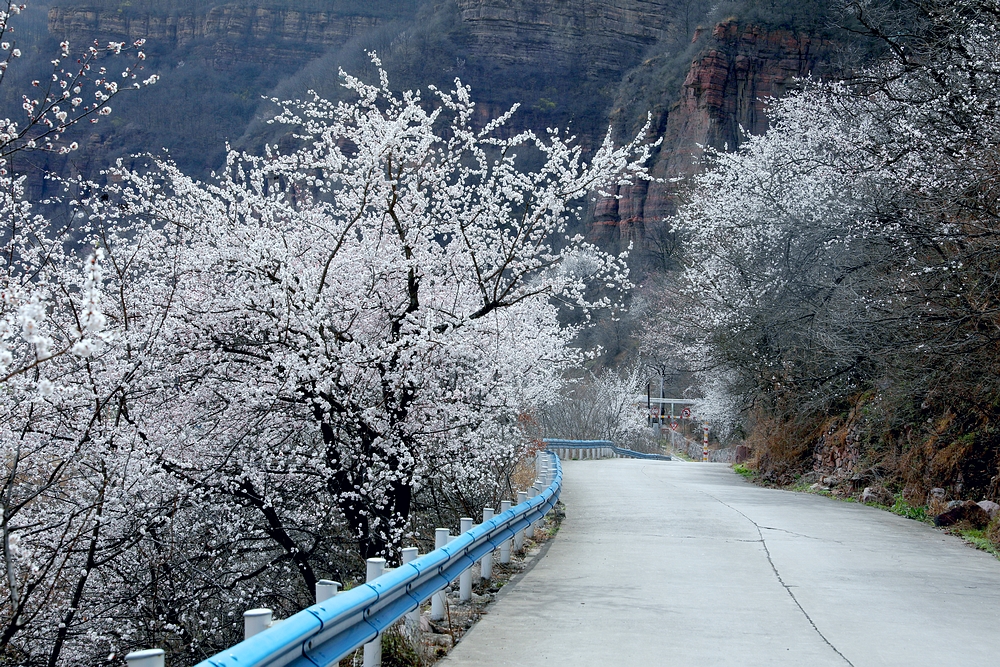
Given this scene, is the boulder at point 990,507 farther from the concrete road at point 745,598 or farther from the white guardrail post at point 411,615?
the white guardrail post at point 411,615

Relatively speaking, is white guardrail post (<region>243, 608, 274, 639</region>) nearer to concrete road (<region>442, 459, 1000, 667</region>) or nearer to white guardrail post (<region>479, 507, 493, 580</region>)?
concrete road (<region>442, 459, 1000, 667</region>)

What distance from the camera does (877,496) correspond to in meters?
18.0

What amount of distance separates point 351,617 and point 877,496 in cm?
1532

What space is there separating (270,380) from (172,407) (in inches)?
50.9

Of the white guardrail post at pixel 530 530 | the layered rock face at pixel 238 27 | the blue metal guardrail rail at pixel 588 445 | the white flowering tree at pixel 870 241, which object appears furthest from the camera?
the layered rock face at pixel 238 27

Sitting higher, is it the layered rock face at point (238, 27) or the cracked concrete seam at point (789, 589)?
the layered rock face at point (238, 27)

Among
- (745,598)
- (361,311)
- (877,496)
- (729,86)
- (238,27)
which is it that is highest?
(238,27)

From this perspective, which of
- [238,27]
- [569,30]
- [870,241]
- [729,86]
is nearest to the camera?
[870,241]

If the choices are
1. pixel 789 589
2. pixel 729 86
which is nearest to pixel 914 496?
pixel 789 589

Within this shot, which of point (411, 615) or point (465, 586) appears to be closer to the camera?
point (411, 615)

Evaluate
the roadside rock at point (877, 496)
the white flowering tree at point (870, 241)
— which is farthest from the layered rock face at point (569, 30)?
the roadside rock at point (877, 496)

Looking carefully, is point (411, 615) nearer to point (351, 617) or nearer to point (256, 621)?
point (351, 617)

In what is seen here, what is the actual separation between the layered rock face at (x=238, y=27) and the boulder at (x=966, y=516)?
147m

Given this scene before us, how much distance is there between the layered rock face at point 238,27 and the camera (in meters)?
150
